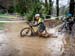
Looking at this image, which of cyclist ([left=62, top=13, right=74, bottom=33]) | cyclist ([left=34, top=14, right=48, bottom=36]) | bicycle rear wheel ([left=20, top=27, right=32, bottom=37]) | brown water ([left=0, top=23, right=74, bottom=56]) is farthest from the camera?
cyclist ([left=62, top=13, right=74, bottom=33])

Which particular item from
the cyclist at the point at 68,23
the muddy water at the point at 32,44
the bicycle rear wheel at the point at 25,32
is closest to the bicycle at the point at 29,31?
the bicycle rear wheel at the point at 25,32

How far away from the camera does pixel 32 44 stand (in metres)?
4.54

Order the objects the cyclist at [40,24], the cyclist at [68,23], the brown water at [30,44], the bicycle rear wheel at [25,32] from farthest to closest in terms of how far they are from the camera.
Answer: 1. the cyclist at [68,23]
2. the cyclist at [40,24]
3. the bicycle rear wheel at [25,32]
4. the brown water at [30,44]

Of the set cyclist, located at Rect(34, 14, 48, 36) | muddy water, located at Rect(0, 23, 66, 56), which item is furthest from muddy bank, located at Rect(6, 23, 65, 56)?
cyclist, located at Rect(34, 14, 48, 36)

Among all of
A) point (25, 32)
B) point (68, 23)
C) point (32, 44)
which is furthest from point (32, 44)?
point (68, 23)

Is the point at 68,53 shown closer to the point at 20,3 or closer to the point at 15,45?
the point at 15,45

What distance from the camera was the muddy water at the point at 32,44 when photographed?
3.73 meters

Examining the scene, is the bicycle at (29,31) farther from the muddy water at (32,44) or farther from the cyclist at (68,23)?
the cyclist at (68,23)

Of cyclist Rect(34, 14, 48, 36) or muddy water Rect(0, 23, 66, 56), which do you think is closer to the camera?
muddy water Rect(0, 23, 66, 56)

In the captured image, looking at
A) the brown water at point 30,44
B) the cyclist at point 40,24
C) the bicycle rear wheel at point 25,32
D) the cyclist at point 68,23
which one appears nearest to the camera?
the brown water at point 30,44

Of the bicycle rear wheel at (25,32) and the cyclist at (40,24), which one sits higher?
the cyclist at (40,24)

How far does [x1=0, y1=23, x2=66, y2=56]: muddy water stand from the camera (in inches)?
147

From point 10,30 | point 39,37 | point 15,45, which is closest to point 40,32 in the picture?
point 39,37

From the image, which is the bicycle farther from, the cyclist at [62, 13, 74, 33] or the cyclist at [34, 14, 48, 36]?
the cyclist at [62, 13, 74, 33]
